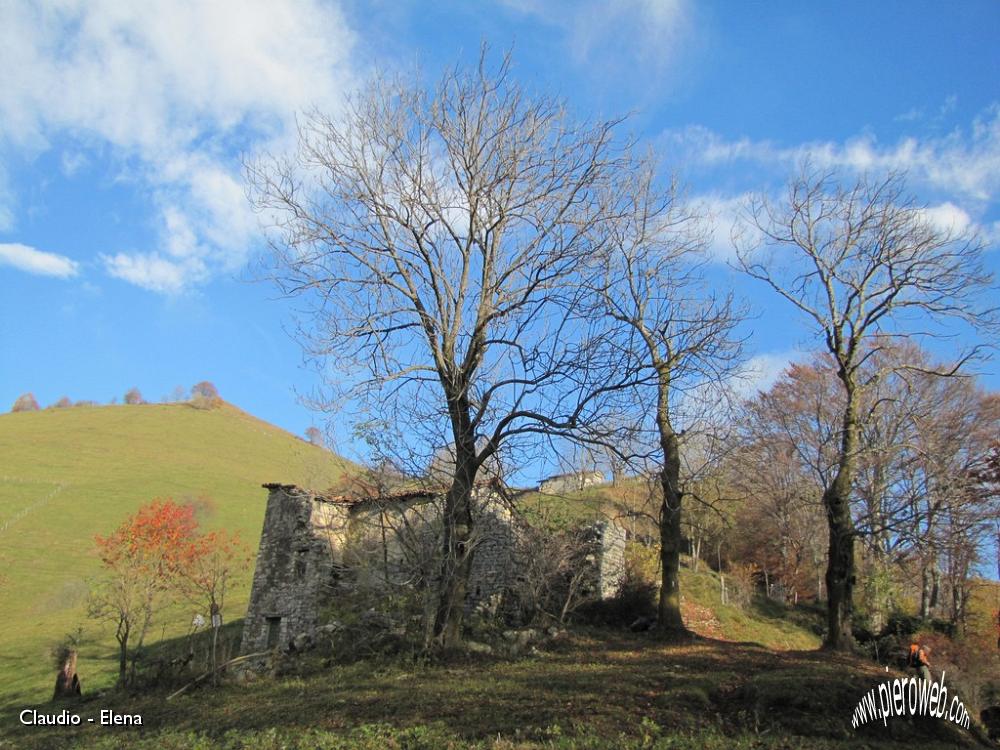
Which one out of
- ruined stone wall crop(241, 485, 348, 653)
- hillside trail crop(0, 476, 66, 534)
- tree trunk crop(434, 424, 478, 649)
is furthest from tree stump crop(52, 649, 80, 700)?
hillside trail crop(0, 476, 66, 534)

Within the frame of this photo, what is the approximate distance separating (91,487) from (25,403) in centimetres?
5000

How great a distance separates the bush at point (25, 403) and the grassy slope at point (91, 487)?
16496mm

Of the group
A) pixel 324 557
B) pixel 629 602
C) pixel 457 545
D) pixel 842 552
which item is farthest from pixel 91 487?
pixel 842 552

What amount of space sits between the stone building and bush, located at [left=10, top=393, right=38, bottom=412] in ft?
290

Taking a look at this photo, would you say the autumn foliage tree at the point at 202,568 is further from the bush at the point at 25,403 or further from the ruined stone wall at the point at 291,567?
the bush at the point at 25,403

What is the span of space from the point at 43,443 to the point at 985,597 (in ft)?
235

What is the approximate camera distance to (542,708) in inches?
295

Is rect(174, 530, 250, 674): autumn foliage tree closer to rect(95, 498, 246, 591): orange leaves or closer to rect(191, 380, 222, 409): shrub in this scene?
rect(95, 498, 246, 591): orange leaves

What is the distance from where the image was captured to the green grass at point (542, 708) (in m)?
6.70

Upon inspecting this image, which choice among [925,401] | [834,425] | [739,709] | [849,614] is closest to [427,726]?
[739,709]

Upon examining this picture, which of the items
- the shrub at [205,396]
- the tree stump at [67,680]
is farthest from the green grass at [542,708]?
the shrub at [205,396]

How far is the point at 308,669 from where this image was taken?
11898 mm

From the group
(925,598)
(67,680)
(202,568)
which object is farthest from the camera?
(925,598)

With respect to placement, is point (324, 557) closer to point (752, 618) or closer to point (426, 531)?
point (426, 531)
